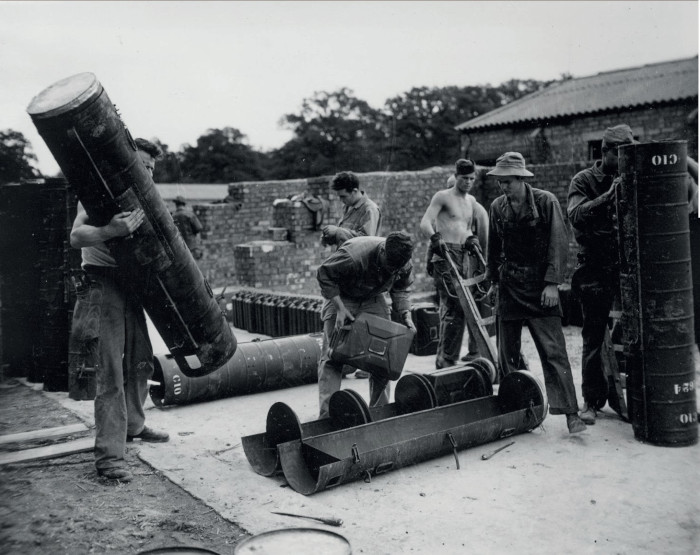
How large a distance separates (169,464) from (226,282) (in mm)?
12307

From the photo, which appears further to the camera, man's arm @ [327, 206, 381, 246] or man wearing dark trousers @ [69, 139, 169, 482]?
man's arm @ [327, 206, 381, 246]

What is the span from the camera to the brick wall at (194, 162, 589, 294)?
12062 millimetres

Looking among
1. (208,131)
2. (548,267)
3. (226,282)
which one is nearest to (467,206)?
(548,267)

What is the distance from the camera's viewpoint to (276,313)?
32.2 ft

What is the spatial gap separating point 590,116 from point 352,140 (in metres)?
26.2

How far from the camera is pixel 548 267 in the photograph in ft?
18.0

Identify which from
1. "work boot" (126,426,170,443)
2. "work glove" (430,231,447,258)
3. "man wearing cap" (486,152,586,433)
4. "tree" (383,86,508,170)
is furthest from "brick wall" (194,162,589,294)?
"tree" (383,86,508,170)

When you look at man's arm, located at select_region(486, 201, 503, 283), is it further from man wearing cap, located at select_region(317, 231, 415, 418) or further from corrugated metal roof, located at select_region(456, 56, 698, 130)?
corrugated metal roof, located at select_region(456, 56, 698, 130)

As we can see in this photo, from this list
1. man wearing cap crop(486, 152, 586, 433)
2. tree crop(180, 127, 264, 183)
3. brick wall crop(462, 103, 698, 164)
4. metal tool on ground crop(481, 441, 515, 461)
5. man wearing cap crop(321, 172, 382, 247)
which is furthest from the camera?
tree crop(180, 127, 264, 183)

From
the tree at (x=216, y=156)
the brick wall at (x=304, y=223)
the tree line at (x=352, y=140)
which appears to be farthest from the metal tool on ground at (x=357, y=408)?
the tree at (x=216, y=156)

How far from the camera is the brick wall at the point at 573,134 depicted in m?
18.1

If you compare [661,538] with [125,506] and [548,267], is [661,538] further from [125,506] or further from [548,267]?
[125,506]

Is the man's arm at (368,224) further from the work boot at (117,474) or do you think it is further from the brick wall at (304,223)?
the brick wall at (304,223)

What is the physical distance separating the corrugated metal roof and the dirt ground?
16.3 metres
